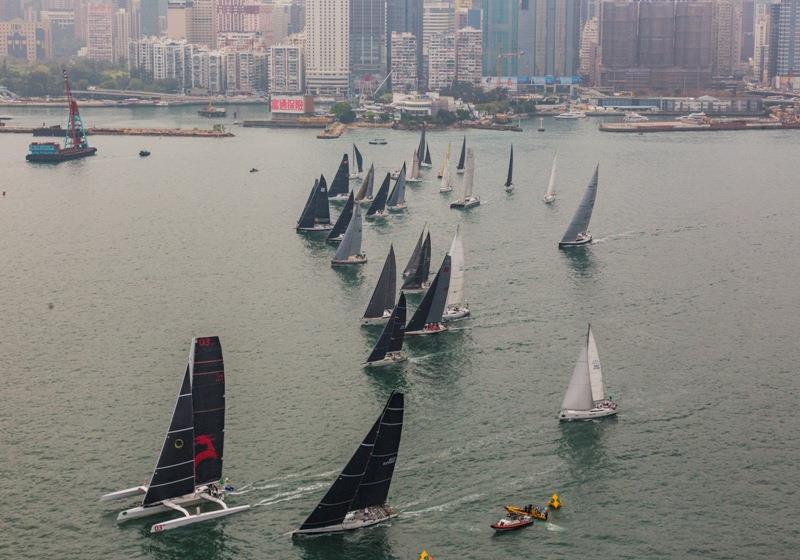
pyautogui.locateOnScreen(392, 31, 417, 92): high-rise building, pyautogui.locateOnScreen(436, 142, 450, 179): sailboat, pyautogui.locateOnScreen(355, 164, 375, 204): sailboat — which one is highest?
pyautogui.locateOnScreen(392, 31, 417, 92): high-rise building

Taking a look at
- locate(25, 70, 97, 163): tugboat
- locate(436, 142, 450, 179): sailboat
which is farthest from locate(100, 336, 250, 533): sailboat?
locate(25, 70, 97, 163): tugboat

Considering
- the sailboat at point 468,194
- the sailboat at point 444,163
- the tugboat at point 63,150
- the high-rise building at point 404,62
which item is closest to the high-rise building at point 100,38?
the high-rise building at point 404,62

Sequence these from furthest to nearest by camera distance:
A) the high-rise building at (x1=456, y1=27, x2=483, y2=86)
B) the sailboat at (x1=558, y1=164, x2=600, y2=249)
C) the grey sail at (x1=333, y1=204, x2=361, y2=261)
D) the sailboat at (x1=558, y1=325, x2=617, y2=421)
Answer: the high-rise building at (x1=456, y1=27, x2=483, y2=86)
the sailboat at (x1=558, y1=164, x2=600, y2=249)
the grey sail at (x1=333, y1=204, x2=361, y2=261)
the sailboat at (x1=558, y1=325, x2=617, y2=421)

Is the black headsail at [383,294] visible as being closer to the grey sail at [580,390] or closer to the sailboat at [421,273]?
the sailboat at [421,273]

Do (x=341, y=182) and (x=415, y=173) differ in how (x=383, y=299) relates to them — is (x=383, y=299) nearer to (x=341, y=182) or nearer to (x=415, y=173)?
(x=341, y=182)

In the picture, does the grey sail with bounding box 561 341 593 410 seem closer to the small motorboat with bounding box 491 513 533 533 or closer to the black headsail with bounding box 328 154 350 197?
the small motorboat with bounding box 491 513 533 533

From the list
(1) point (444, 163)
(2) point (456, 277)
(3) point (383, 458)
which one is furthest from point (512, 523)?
(1) point (444, 163)

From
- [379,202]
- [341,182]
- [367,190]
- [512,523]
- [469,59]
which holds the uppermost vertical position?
[469,59]
